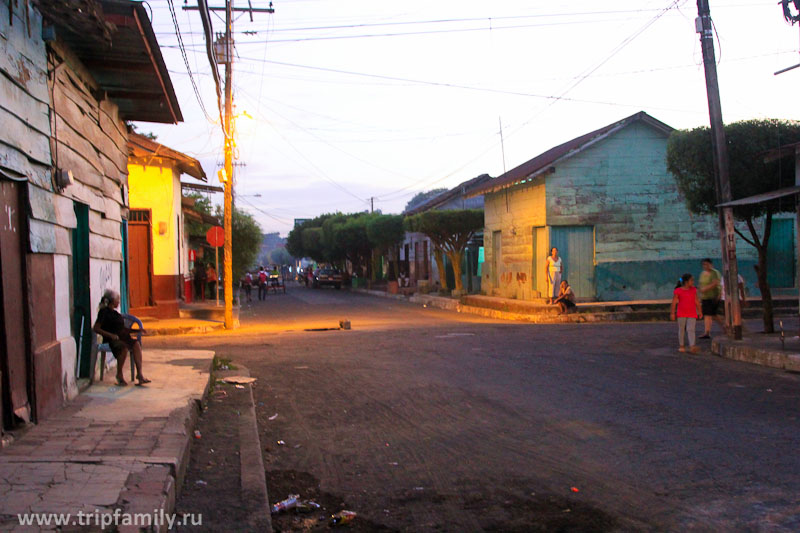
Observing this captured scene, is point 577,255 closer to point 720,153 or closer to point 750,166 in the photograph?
point 750,166

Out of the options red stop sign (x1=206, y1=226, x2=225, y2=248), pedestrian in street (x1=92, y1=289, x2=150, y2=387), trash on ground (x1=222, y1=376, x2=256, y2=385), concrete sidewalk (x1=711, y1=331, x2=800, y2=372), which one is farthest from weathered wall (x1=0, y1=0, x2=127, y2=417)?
red stop sign (x1=206, y1=226, x2=225, y2=248)

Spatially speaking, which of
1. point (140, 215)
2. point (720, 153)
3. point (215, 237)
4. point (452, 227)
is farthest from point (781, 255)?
point (140, 215)

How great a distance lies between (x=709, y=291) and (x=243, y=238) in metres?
32.3

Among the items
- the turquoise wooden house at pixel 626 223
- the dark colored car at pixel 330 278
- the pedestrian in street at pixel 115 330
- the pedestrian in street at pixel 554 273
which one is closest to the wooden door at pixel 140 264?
the pedestrian in street at pixel 554 273

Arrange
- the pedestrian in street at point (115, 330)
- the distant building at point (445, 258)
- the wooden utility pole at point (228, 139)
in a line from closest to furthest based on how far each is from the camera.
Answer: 1. the pedestrian in street at point (115, 330)
2. the wooden utility pole at point (228, 139)
3. the distant building at point (445, 258)

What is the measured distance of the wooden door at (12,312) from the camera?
600 cm

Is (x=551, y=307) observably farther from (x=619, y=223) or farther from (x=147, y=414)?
(x=147, y=414)

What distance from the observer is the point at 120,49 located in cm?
891

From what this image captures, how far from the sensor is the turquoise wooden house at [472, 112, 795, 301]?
2506 cm

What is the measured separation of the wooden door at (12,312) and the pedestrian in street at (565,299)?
1790 centimetres

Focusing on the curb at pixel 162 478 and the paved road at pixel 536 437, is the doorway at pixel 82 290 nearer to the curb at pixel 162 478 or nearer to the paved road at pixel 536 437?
the paved road at pixel 536 437

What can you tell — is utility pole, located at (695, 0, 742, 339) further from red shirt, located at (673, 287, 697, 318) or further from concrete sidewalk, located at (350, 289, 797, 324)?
concrete sidewalk, located at (350, 289, 797, 324)

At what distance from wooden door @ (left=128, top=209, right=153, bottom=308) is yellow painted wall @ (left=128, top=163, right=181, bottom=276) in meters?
0.64

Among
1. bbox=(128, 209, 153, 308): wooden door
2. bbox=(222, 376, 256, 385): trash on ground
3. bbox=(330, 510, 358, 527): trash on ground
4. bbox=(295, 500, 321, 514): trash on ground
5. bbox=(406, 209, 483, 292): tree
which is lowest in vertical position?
bbox=(295, 500, 321, 514): trash on ground
